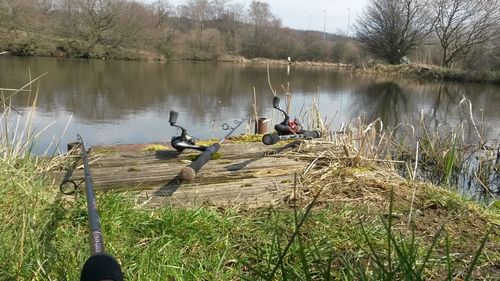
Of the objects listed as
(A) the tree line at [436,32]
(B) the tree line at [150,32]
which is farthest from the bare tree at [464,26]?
(B) the tree line at [150,32]

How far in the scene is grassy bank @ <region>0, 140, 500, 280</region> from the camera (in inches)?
70.1

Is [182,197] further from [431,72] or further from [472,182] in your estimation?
[431,72]

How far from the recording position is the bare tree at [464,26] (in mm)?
36312

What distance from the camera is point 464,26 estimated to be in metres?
37.8

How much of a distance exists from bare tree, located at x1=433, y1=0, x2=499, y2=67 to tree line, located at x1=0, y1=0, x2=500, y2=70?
8 centimetres

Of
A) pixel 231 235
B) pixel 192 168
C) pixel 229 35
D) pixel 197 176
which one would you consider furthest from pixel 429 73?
pixel 231 235

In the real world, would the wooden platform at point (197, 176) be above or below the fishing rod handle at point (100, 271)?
below

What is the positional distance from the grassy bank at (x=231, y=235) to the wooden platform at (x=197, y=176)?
0.65ft

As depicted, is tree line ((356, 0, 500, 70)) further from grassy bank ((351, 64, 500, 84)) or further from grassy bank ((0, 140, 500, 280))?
grassy bank ((0, 140, 500, 280))

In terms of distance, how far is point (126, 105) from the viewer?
13.5 meters

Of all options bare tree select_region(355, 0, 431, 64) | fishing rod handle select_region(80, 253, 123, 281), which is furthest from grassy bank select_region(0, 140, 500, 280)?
bare tree select_region(355, 0, 431, 64)

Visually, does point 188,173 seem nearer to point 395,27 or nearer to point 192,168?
point 192,168

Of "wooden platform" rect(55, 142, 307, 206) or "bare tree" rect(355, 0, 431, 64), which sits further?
"bare tree" rect(355, 0, 431, 64)

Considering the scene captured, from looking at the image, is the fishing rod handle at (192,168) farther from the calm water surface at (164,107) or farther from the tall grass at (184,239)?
the calm water surface at (164,107)
